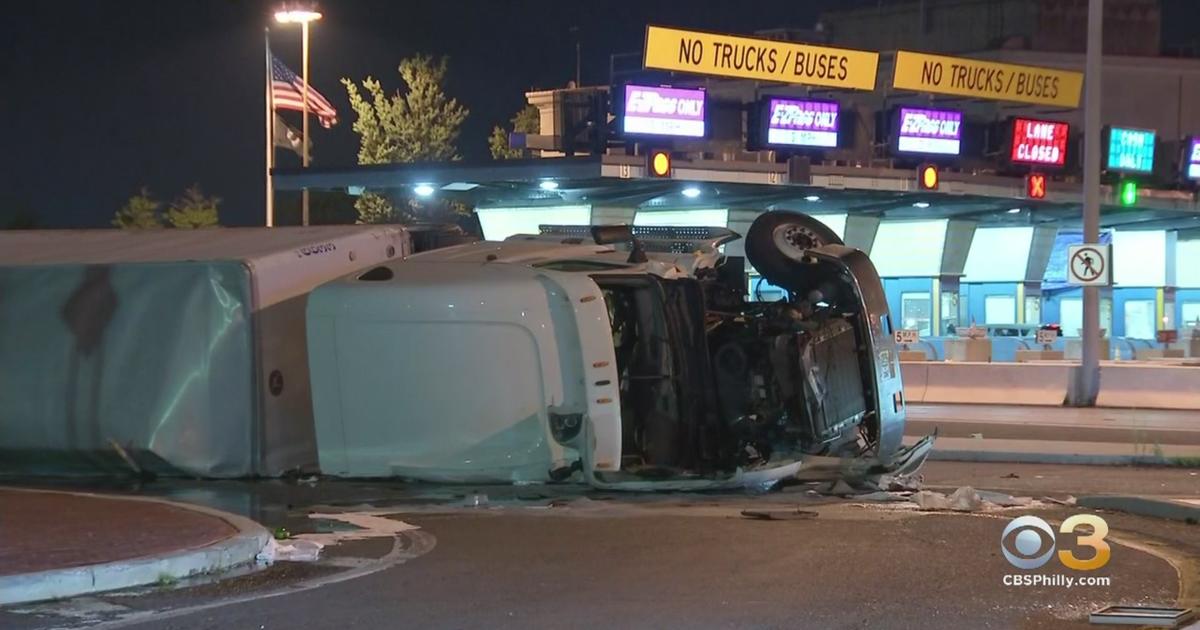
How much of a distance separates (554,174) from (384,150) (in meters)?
19.1

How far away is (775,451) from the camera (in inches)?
455

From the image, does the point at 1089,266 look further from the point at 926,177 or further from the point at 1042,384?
the point at 926,177

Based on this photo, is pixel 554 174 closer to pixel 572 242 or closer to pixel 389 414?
pixel 572 242

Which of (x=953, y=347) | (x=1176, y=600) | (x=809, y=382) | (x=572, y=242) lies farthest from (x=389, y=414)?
(x=953, y=347)

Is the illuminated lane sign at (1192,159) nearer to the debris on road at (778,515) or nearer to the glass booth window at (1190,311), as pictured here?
the glass booth window at (1190,311)

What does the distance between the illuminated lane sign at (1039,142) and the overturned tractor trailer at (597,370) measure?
2579 centimetres

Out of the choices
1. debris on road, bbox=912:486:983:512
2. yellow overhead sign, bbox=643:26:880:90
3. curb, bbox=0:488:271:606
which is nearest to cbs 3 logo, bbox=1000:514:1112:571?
debris on road, bbox=912:486:983:512

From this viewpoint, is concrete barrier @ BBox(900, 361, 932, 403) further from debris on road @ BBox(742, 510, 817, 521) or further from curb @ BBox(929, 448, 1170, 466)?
debris on road @ BBox(742, 510, 817, 521)

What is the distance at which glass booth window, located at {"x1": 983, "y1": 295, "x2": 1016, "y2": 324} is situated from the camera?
45188mm

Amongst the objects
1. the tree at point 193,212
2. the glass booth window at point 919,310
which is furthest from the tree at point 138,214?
the glass booth window at point 919,310

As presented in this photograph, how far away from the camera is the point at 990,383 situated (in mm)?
24109

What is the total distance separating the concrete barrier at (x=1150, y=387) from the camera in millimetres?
22859

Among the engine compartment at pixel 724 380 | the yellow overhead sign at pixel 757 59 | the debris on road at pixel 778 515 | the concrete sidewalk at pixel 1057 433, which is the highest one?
the yellow overhead sign at pixel 757 59

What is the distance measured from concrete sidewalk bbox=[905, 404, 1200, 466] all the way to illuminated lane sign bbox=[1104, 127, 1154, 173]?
16052mm
